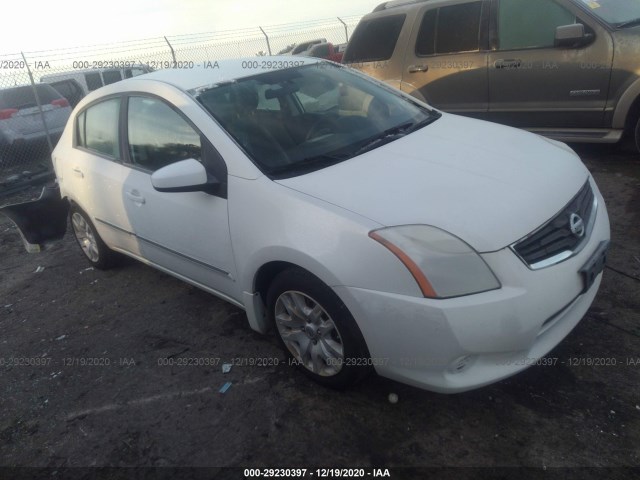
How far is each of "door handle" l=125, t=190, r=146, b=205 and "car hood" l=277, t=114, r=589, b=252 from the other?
1.24 metres

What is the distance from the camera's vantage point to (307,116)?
312 cm

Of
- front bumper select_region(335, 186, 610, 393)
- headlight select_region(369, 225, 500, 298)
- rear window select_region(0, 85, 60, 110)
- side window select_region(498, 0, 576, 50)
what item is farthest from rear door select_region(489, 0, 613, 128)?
rear window select_region(0, 85, 60, 110)

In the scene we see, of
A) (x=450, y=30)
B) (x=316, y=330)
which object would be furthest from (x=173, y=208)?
(x=450, y=30)

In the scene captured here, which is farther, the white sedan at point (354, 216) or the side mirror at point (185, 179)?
the side mirror at point (185, 179)

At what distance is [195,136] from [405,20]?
165 inches

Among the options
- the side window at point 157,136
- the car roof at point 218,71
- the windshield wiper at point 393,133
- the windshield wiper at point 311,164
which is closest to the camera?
the windshield wiper at point 311,164

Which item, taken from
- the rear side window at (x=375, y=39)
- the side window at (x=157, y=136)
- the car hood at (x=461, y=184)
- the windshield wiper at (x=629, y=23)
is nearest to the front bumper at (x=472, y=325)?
the car hood at (x=461, y=184)

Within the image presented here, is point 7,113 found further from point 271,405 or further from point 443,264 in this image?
point 443,264

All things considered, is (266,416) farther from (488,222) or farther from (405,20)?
(405,20)

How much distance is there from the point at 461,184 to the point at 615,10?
394cm

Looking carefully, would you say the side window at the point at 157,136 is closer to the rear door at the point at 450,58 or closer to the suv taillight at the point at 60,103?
the rear door at the point at 450,58

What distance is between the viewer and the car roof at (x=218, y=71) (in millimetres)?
3223

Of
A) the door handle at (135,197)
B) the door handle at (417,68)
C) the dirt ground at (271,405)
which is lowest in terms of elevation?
the dirt ground at (271,405)

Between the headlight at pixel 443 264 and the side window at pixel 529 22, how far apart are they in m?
4.04
